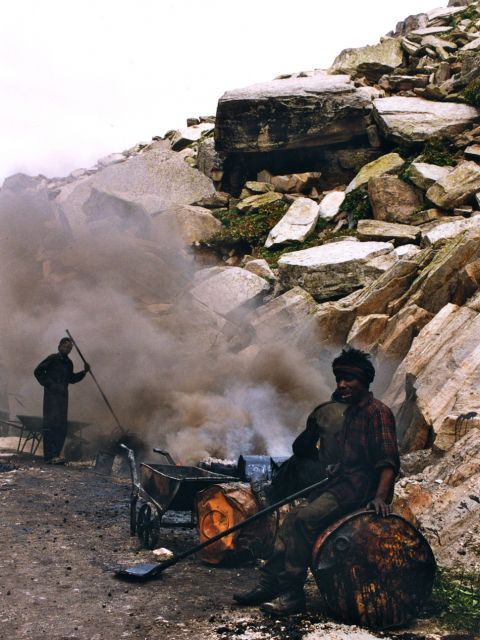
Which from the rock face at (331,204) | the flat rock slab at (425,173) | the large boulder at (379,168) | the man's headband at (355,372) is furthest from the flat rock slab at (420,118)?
the man's headband at (355,372)

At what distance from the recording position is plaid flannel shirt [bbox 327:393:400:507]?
16.1ft

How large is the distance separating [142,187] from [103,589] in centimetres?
1958

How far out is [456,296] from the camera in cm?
1092

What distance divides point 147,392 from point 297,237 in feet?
21.2

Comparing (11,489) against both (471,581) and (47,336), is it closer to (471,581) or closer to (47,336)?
(471,581)

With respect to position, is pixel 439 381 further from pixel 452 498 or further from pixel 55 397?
pixel 55 397

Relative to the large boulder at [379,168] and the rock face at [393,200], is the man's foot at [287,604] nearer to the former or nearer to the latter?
the rock face at [393,200]

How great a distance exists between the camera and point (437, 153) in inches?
720

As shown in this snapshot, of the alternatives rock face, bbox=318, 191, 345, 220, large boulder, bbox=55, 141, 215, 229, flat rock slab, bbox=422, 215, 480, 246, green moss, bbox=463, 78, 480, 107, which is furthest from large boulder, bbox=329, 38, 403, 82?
flat rock slab, bbox=422, 215, 480, 246

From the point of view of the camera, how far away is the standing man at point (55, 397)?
466 inches

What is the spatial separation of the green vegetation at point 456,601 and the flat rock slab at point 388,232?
34.5ft

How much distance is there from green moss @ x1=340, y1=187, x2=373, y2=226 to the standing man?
854 cm

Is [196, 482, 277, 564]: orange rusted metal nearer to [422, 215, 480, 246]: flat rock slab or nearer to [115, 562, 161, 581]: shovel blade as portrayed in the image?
[115, 562, 161, 581]: shovel blade

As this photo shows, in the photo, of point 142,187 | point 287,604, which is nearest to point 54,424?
point 287,604
